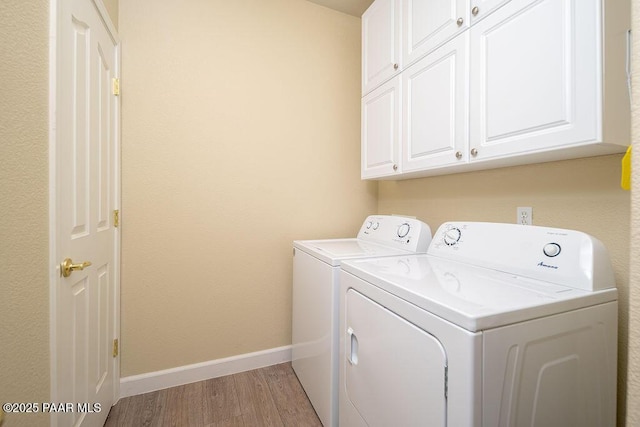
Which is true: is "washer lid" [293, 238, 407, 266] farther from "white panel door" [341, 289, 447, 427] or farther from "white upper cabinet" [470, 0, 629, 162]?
"white upper cabinet" [470, 0, 629, 162]

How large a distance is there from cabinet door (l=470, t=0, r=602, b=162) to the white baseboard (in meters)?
1.89

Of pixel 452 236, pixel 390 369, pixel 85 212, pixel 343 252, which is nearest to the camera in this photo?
pixel 390 369

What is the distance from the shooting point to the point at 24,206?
790 mm

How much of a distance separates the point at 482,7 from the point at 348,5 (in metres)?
1.41

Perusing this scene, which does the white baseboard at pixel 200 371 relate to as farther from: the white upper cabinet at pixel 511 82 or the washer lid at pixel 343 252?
the white upper cabinet at pixel 511 82

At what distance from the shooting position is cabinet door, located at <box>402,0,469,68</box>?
1178 mm

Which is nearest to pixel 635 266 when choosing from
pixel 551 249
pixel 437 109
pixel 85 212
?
pixel 551 249

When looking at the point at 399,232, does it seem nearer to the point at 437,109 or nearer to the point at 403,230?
the point at 403,230

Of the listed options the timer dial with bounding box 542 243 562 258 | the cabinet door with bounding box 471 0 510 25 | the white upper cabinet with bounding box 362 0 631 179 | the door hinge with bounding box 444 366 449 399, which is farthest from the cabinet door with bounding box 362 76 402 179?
the door hinge with bounding box 444 366 449 399

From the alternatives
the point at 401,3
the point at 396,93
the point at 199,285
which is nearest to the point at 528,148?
the point at 396,93

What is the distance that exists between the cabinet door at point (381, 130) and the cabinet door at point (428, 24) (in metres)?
0.18

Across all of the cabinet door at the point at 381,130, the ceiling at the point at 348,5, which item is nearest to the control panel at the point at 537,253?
the cabinet door at the point at 381,130

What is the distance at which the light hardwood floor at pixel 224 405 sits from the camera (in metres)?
1.47

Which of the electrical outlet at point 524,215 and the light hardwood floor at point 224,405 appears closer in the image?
the electrical outlet at point 524,215
